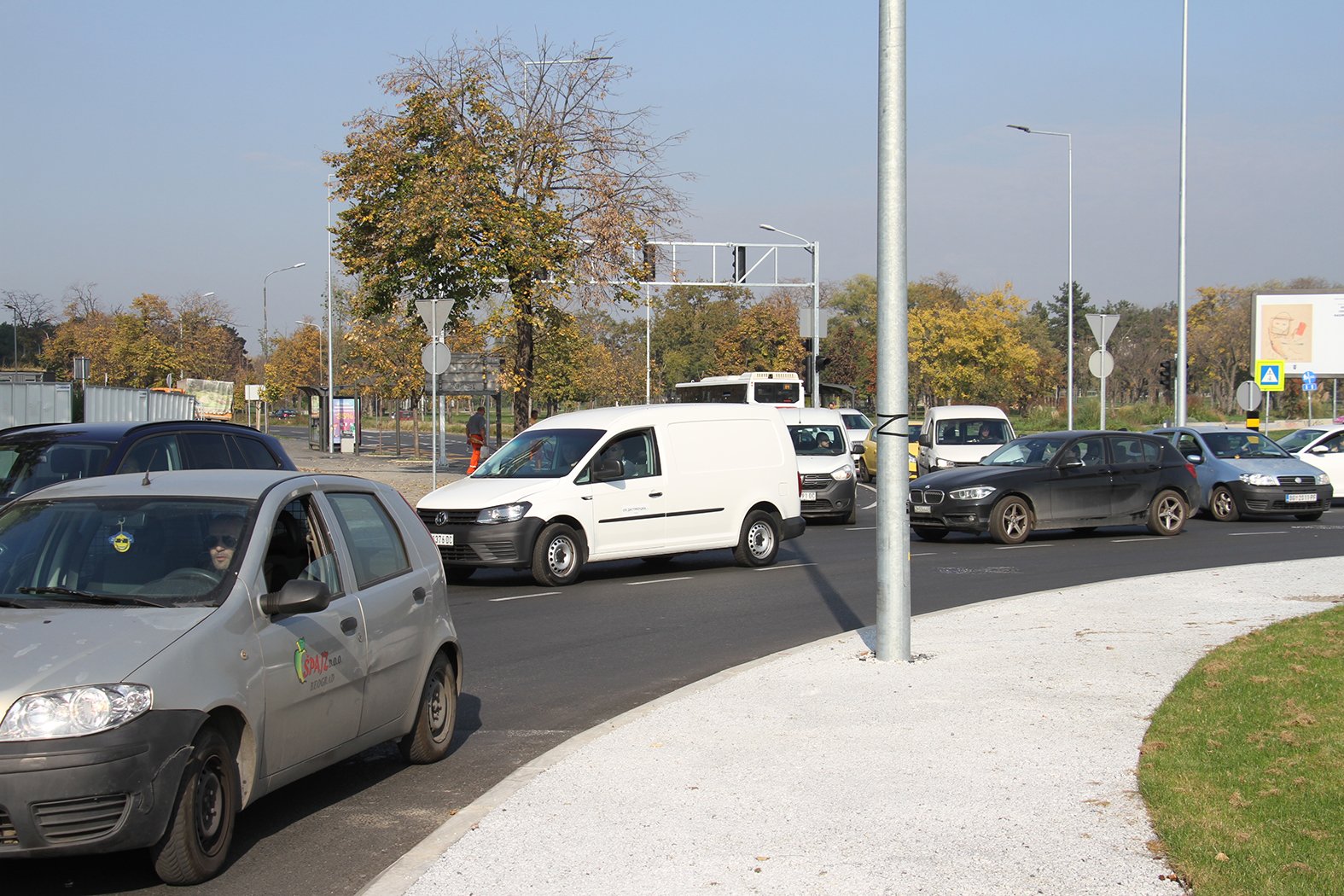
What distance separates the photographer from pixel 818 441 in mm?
24266

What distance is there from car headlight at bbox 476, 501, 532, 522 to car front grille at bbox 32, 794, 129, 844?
32.9 ft

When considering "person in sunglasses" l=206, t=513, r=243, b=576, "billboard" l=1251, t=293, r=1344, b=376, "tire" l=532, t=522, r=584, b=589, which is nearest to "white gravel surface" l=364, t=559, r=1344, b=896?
"person in sunglasses" l=206, t=513, r=243, b=576

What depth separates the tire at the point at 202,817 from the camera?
4.95 meters

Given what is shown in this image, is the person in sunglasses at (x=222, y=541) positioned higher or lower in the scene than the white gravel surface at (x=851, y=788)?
higher

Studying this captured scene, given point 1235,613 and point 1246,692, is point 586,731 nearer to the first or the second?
point 1246,692

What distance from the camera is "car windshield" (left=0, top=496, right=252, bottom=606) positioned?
219 inches

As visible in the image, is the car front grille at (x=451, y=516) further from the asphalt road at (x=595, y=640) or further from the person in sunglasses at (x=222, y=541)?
the person in sunglasses at (x=222, y=541)

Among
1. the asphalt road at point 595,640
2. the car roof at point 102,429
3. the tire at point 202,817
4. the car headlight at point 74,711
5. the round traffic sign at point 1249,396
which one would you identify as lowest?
the asphalt road at point 595,640

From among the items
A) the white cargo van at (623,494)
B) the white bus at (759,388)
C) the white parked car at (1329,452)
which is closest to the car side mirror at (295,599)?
the white cargo van at (623,494)

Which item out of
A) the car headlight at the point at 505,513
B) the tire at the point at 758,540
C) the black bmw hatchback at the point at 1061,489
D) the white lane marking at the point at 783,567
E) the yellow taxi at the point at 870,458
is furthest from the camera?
the yellow taxi at the point at 870,458

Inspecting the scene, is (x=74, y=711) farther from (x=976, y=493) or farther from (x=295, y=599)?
(x=976, y=493)

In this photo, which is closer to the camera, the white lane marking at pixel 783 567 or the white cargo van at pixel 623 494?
the white cargo van at pixel 623 494

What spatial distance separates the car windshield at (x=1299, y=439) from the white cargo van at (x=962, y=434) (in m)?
5.75

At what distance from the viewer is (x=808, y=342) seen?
4538cm
